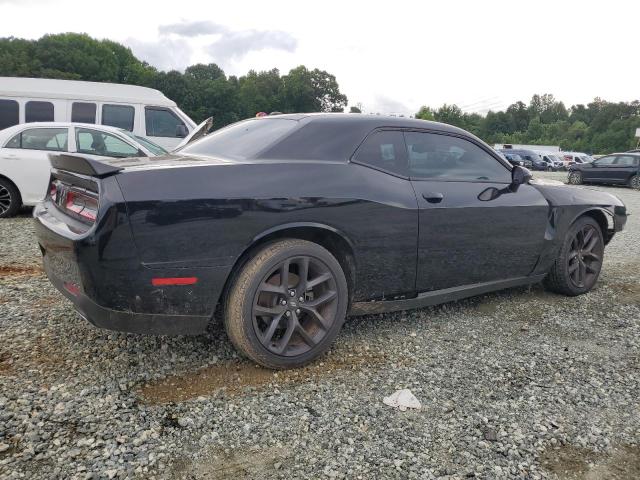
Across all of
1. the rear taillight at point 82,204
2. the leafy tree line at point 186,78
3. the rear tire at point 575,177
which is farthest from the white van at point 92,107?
the leafy tree line at point 186,78

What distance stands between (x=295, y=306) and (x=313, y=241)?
40cm

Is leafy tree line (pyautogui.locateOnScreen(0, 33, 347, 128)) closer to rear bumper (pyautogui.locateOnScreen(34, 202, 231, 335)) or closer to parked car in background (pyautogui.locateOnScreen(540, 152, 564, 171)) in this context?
parked car in background (pyautogui.locateOnScreen(540, 152, 564, 171))

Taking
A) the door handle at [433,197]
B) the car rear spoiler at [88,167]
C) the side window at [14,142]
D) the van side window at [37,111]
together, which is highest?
the van side window at [37,111]

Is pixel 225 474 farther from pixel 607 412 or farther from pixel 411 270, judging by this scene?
pixel 607 412

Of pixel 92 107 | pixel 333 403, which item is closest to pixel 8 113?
pixel 92 107

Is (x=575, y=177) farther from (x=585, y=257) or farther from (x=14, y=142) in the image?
(x=14, y=142)

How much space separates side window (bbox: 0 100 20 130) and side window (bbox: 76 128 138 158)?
11.9ft

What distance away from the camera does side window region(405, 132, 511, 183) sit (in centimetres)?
336

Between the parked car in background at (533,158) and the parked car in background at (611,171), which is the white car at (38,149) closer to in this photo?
the parked car in background at (611,171)

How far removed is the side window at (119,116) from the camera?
407 inches

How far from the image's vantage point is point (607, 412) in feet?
8.42

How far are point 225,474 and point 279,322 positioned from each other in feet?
3.20

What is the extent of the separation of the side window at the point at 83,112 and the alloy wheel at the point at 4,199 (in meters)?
3.37

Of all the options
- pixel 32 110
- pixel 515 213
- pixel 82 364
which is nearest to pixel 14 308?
pixel 82 364
